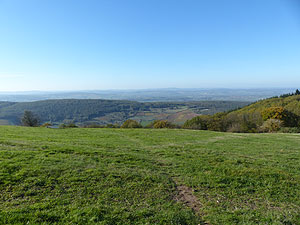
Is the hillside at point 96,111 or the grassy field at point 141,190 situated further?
the hillside at point 96,111

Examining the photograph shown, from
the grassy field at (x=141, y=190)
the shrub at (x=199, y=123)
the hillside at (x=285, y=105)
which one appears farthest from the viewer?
the hillside at (x=285, y=105)

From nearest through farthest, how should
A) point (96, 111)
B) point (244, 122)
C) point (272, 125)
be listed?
point (272, 125) < point (244, 122) < point (96, 111)

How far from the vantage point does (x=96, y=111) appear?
6422 inches

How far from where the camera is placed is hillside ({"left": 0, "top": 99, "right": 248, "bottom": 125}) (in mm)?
136413

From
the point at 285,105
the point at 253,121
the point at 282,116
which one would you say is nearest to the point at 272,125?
the point at 282,116

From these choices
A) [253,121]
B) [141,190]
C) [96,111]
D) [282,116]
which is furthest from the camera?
[96,111]

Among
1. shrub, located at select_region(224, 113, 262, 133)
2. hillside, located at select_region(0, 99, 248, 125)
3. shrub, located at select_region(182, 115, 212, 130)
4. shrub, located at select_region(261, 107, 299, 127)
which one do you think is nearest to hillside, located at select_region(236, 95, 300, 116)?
shrub, located at select_region(261, 107, 299, 127)

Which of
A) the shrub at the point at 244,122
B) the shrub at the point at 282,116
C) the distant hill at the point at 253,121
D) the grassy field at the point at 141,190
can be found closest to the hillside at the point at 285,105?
the shrub at the point at 282,116

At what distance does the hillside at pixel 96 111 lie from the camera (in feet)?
448

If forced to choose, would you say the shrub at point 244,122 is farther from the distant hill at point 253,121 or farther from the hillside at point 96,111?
the hillside at point 96,111

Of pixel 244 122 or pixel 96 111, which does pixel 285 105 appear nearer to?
pixel 244 122

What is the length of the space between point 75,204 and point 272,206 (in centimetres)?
770

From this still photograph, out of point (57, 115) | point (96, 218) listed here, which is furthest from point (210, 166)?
point (57, 115)

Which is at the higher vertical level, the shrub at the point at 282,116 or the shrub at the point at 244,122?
the shrub at the point at 282,116
